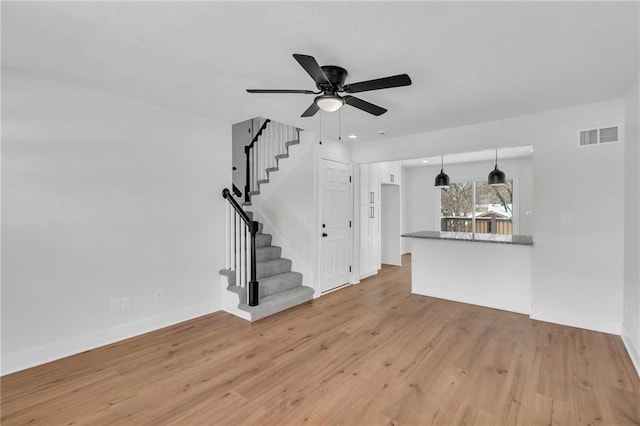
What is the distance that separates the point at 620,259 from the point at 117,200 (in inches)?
216

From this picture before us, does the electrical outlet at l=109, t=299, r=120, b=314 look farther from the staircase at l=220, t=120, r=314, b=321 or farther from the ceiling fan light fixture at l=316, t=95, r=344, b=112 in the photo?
the ceiling fan light fixture at l=316, t=95, r=344, b=112

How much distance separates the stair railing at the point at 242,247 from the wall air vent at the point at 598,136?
4023mm

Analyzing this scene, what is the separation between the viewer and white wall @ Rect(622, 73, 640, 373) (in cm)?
276

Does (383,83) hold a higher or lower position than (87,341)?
higher

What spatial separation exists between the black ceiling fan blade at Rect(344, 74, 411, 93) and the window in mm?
6456

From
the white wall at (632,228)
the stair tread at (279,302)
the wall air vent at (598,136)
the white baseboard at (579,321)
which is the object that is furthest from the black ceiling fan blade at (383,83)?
the white baseboard at (579,321)

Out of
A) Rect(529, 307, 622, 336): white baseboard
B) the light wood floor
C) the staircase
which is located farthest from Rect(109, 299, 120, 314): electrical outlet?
Rect(529, 307, 622, 336): white baseboard

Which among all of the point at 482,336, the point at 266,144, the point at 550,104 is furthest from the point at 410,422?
the point at 266,144

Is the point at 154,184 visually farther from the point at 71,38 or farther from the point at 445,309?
the point at 445,309

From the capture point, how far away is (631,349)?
112 inches

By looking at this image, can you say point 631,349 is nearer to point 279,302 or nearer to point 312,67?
point 279,302

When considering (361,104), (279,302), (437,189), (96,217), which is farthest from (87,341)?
(437,189)

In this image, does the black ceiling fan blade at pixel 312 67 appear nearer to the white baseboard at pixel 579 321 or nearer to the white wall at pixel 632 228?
the white wall at pixel 632 228

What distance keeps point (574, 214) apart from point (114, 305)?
527cm
